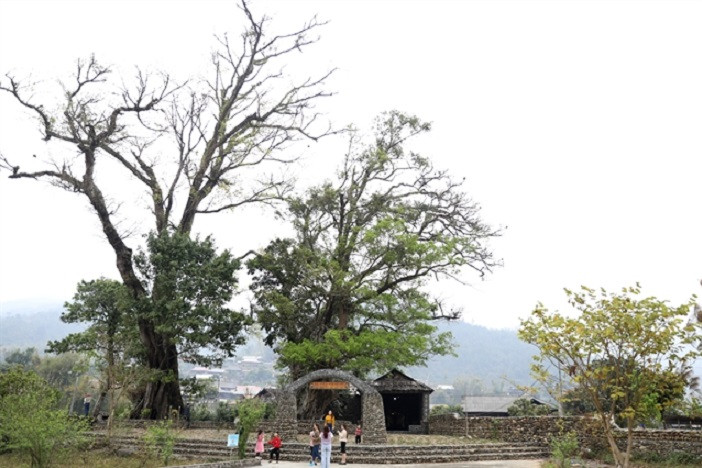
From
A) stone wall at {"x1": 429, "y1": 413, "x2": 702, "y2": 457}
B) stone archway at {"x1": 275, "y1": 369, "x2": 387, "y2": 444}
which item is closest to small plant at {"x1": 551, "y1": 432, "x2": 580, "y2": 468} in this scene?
stone wall at {"x1": 429, "y1": 413, "x2": 702, "y2": 457}

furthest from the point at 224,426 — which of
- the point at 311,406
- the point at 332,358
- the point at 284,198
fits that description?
the point at 284,198

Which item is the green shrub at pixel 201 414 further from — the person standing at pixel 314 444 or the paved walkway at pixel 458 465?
the person standing at pixel 314 444

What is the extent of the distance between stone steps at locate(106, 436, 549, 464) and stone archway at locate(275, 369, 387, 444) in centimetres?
122

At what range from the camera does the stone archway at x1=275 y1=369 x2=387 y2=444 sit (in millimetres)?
20953

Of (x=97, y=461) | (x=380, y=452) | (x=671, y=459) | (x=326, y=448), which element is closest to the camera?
(x=326, y=448)

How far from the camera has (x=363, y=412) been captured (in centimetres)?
2153

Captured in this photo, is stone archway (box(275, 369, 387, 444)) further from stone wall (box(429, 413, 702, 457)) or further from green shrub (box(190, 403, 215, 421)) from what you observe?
Result: green shrub (box(190, 403, 215, 421))

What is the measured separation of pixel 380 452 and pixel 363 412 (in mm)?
2599

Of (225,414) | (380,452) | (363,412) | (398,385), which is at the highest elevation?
(398,385)

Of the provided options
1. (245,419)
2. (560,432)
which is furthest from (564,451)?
(245,419)

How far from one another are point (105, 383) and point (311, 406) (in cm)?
945

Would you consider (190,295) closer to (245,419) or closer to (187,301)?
(187,301)

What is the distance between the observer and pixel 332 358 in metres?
25.3

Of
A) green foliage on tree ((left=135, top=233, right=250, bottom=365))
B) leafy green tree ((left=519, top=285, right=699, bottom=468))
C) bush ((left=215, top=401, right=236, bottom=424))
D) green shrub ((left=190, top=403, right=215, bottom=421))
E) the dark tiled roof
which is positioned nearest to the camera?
leafy green tree ((left=519, top=285, right=699, bottom=468))
